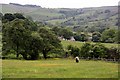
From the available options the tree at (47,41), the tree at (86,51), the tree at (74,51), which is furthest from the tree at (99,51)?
the tree at (47,41)

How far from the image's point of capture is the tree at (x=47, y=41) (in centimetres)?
8576

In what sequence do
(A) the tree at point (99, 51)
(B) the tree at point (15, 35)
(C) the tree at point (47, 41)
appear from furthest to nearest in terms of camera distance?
(A) the tree at point (99, 51) → (C) the tree at point (47, 41) → (B) the tree at point (15, 35)

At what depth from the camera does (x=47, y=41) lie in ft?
286

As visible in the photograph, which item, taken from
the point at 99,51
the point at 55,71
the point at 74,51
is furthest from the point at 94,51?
the point at 55,71

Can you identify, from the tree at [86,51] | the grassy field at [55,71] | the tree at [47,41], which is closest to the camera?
the grassy field at [55,71]

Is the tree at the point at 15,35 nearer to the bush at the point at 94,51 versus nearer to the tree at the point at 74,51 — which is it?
the bush at the point at 94,51

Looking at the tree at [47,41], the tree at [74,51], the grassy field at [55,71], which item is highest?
the grassy field at [55,71]

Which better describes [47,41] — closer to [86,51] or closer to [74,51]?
[86,51]

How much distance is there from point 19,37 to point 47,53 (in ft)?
42.3

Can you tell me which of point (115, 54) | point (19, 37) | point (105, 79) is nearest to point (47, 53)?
point (19, 37)

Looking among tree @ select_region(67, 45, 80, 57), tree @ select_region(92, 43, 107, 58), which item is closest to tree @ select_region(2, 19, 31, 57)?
tree @ select_region(92, 43, 107, 58)

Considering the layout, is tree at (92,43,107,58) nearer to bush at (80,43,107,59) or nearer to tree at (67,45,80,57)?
bush at (80,43,107,59)

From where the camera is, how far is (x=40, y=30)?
8944cm

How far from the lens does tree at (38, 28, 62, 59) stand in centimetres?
8576
